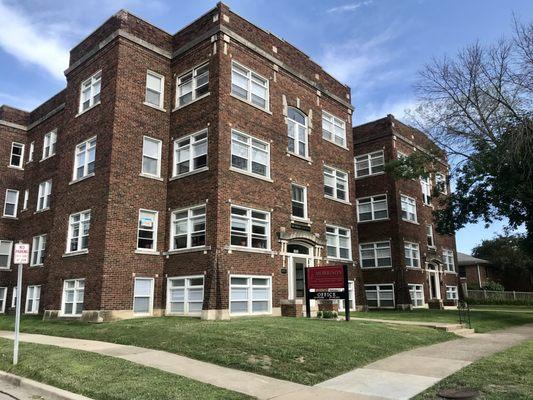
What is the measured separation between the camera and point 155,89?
2250 centimetres

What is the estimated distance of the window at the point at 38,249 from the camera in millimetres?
27062

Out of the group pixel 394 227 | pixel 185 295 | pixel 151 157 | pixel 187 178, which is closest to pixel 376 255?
pixel 394 227

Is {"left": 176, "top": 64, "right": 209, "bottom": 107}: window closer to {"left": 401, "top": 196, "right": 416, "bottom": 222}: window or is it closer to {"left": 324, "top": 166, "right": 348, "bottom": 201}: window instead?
{"left": 324, "top": 166, "right": 348, "bottom": 201}: window

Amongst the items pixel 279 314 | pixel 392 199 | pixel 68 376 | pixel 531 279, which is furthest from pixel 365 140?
pixel 531 279

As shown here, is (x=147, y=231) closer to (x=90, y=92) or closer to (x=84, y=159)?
(x=84, y=159)

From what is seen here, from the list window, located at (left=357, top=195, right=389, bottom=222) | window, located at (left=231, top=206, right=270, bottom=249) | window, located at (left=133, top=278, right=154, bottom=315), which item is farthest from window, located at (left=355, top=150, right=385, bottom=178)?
window, located at (left=133, top=278, right=154, bottom=315)

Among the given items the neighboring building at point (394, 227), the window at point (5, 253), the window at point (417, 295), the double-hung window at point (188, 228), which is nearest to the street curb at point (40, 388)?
the double-hung window at point (188, 228)

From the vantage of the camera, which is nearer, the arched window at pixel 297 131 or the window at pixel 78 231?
the window at pixel 78 231

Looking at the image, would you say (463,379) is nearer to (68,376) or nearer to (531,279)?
(68,376)

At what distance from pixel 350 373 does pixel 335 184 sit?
18.0m

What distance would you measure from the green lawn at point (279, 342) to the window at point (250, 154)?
8.19 m

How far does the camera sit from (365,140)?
1391 inches

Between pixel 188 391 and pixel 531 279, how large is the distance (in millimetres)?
→ 57747

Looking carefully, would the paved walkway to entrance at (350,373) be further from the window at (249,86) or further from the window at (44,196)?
the window at (44,196)
